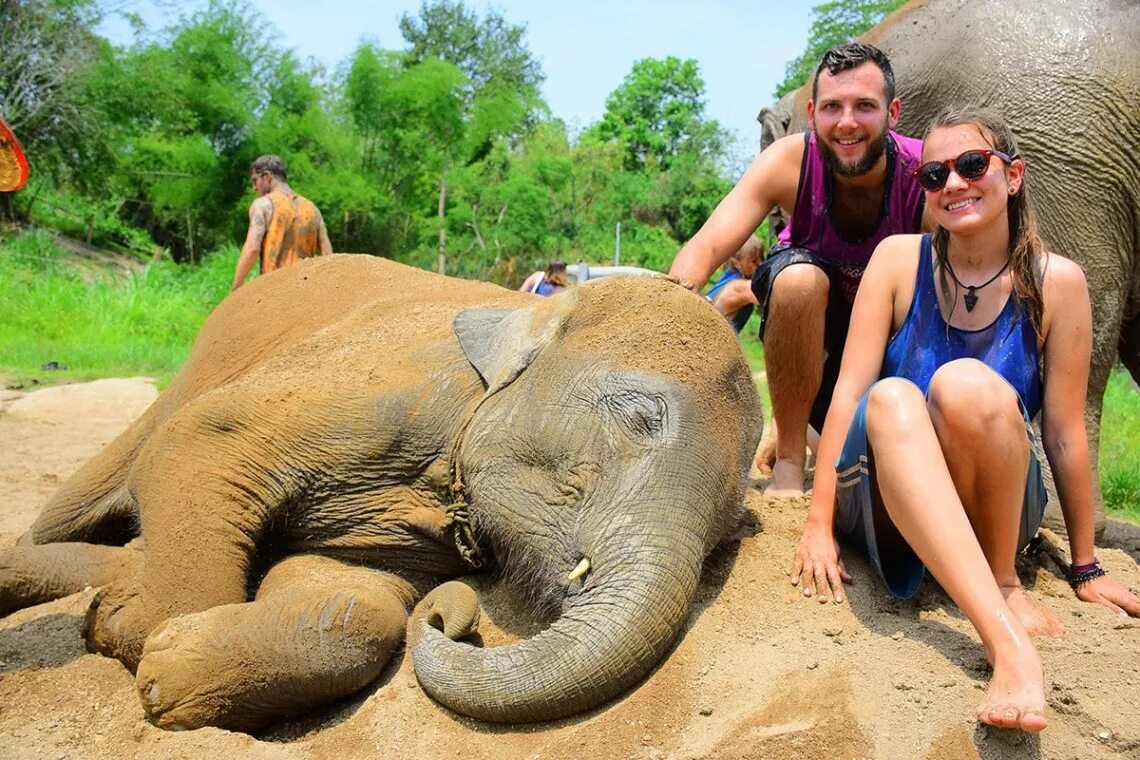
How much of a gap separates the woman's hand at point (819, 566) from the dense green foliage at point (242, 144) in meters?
24.2

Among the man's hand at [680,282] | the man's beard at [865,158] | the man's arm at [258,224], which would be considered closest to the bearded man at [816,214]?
the man's beard at [865,158]

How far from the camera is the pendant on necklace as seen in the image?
144 inches

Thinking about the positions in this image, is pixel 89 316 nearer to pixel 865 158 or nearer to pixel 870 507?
pixel 865 158

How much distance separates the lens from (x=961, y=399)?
320cm

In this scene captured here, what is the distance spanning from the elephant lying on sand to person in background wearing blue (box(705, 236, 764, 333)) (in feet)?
12.3

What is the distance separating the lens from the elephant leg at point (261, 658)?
3379mm

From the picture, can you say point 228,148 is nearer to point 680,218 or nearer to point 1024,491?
point 680,218

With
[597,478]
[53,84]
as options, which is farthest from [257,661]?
[53,84]

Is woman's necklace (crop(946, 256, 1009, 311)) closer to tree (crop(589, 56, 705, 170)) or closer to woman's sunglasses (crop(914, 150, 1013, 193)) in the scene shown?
woman's sunglasses (crop(914, 150, 1013, 193))

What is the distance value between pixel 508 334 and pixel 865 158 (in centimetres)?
170

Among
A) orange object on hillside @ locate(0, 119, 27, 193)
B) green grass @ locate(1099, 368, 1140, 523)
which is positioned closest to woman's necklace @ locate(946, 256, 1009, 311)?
orange object on hillside @ locate(0, 119, 27, 193)

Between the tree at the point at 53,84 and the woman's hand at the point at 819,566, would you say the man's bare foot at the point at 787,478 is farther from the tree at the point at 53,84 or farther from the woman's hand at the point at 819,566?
the tree at the point at 53,84

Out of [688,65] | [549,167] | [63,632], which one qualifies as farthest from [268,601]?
[688,65]

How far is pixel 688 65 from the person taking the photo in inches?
1892
